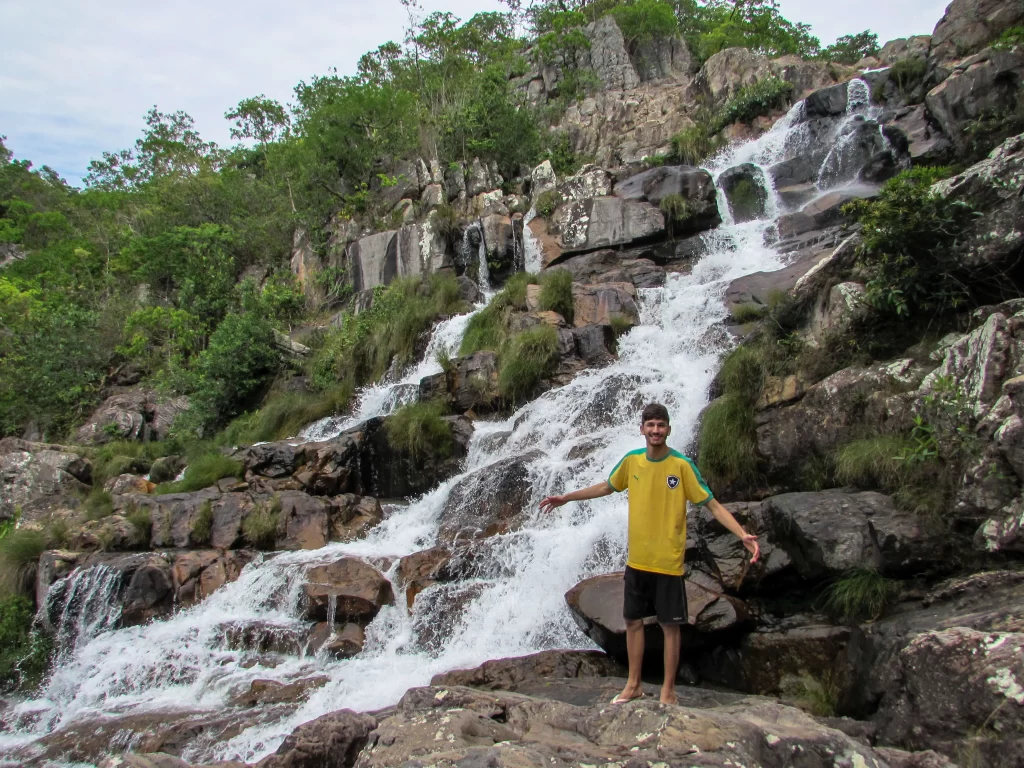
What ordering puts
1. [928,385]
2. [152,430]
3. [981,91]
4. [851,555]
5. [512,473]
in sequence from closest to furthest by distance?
[851,555]
[928,385]
[512,473]
[981,91]
[152,430]

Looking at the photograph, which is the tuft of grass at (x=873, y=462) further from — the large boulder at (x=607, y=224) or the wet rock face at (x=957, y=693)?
the large boulder at (x=607, y=224)

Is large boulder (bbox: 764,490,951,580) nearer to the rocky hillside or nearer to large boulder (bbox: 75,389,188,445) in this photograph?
the rocky hillside

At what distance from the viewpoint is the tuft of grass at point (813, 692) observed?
420 cm

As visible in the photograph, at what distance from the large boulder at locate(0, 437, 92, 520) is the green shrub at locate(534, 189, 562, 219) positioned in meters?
13.1

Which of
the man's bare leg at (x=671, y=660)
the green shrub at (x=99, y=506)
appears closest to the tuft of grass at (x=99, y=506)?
the green shrub at (x=99, y=506)

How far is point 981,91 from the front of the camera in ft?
40.2

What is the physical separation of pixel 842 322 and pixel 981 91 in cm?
883

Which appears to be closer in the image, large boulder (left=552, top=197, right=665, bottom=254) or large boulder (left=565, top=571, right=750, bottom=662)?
large boulder (left=565, top=571, right=750, bottom=662)

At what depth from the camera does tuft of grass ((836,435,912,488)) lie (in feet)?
17.9

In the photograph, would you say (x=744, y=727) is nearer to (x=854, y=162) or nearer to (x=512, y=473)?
(x=512, y=473)

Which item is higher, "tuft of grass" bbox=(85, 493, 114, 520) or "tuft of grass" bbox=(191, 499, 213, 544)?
"tuft of grass" bbox=(85, 493, 114, 520)

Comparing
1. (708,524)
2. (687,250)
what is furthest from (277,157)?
(708,524)

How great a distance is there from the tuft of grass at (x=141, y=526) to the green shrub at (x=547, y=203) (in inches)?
495

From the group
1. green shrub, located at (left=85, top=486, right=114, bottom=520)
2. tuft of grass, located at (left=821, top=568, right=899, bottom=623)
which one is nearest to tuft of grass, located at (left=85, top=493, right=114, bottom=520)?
green shrub, located at (left=85, top=486, right=114, bottom=520)
